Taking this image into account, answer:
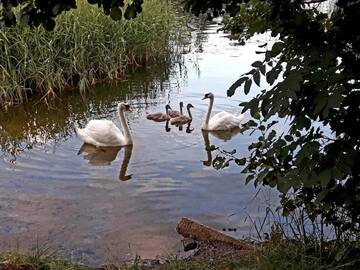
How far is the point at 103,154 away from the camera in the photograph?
903 centimetres

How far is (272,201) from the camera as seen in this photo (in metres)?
6.59

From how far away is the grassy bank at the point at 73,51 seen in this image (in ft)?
34.4

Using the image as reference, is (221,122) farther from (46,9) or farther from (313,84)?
(46,9)

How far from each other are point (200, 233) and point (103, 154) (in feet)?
12.6

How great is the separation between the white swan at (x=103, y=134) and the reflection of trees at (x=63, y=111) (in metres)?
0.49

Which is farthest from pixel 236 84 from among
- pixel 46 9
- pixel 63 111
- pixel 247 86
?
pixel 63 111

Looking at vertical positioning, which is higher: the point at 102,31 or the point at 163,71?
the point at 102,31

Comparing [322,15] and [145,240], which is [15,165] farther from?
[322,15]

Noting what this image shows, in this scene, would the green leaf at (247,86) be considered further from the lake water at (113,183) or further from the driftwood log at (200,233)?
the driftwood log at (200,233)

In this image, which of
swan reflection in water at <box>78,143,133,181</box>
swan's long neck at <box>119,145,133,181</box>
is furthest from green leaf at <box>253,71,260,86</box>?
swan reflection in water at <box>78,143,133,181</box>

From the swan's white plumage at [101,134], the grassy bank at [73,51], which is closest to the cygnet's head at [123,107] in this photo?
the swan's white plumage at [101,134]

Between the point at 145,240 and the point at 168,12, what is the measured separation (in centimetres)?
968

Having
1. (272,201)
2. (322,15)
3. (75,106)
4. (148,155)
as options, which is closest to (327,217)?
(322,15)

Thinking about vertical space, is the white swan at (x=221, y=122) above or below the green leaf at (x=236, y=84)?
below
